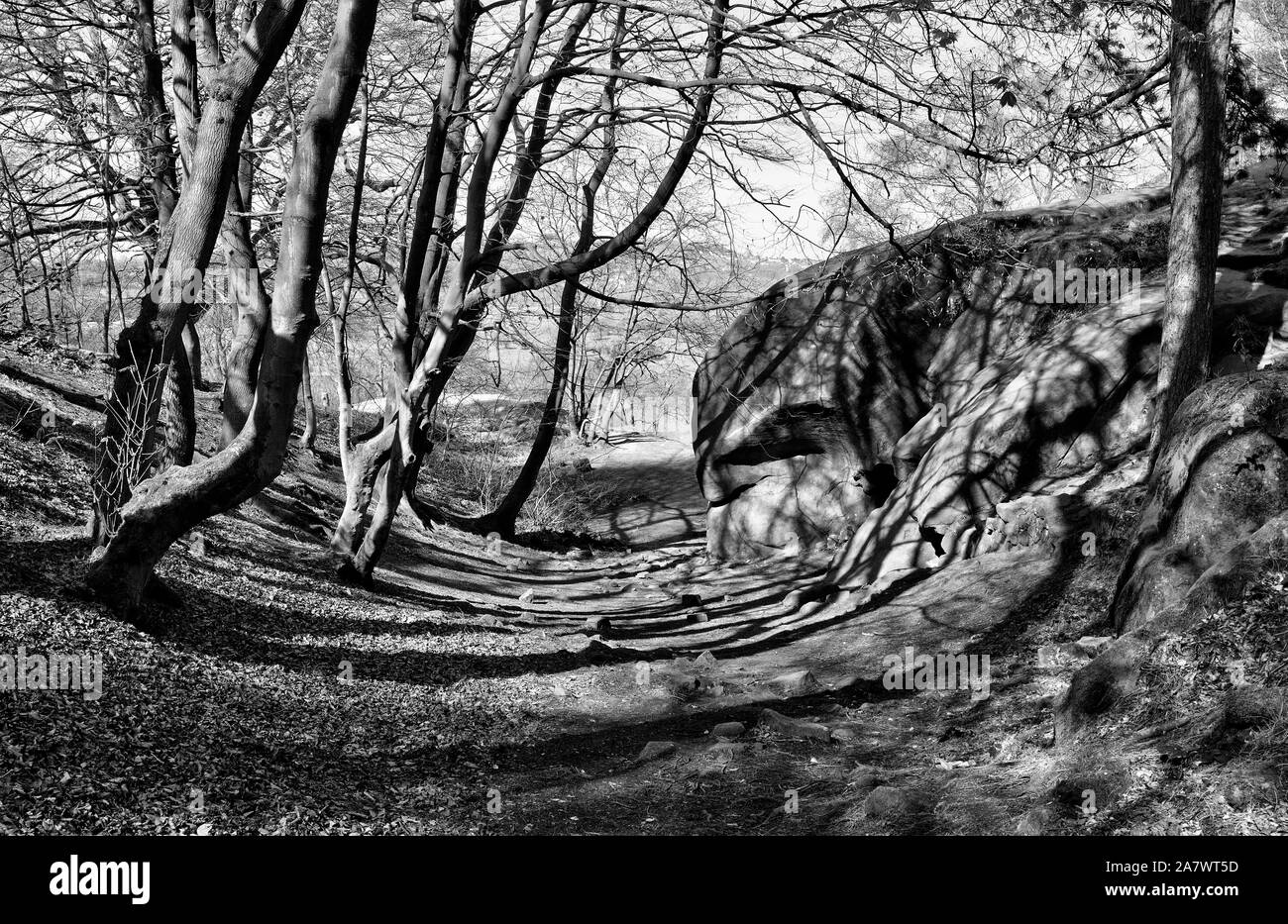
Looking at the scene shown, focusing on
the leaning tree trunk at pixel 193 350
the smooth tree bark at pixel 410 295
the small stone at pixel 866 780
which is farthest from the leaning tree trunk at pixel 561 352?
the small stone at pixel 866 780

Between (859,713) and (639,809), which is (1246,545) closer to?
(859,713)

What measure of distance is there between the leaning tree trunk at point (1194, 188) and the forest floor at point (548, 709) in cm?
Answer: 131

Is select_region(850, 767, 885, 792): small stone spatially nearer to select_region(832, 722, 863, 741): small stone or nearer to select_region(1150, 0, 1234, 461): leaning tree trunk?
select_region(832, 722, 863, 741): small stone

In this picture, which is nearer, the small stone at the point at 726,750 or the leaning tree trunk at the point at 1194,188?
the small stone at the point at 726,750

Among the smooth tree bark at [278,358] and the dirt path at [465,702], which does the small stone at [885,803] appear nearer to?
the dirt path at [465,702]

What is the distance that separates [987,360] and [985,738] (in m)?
8.69

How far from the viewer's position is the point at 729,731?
6.08 metres

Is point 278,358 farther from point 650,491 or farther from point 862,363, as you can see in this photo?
point 650,491

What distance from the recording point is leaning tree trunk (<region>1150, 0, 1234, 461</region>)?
7.96m

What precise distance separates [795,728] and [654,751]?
93cm

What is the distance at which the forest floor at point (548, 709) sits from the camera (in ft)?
13.1

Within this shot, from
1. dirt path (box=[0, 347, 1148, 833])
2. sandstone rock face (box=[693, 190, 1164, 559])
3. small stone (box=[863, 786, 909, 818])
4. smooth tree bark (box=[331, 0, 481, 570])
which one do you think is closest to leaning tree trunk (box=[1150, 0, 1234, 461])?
dirt path (box=[0, 347, 1148, 833])

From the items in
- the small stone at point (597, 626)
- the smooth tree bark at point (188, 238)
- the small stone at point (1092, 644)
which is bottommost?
the small stone at point (597, 626)

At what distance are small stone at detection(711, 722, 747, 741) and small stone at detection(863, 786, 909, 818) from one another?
151 cm
